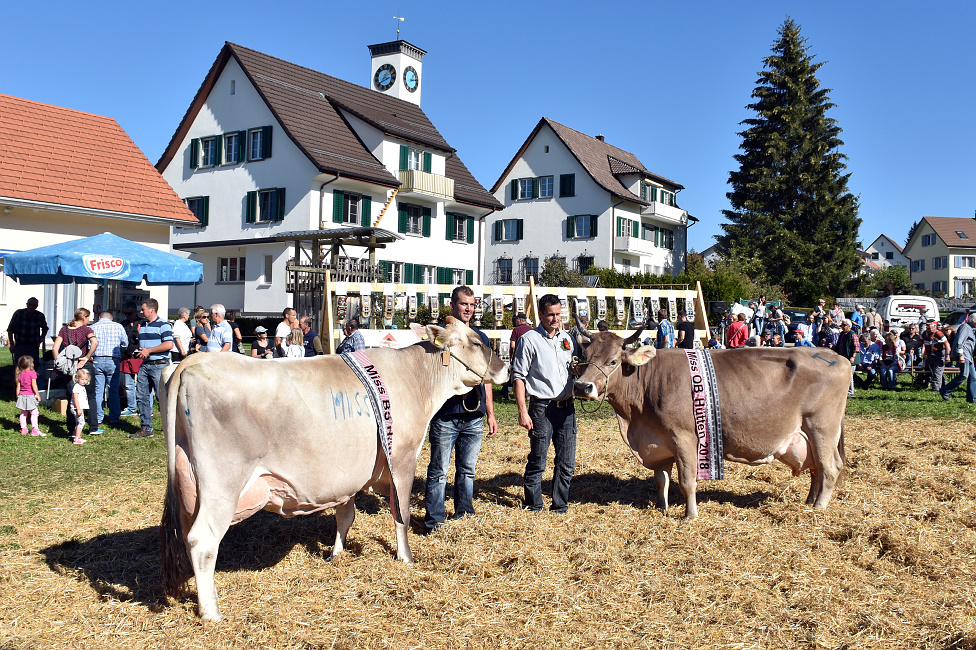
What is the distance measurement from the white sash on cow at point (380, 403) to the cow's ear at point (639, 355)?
7.34 ft

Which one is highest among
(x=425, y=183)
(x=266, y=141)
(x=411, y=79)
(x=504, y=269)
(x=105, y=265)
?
(x=411, y=79)

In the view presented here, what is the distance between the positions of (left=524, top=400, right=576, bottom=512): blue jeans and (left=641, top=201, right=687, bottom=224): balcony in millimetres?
39791

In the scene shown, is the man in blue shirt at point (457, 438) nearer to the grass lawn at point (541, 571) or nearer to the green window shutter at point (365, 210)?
the grass lawn at point (541, 571)

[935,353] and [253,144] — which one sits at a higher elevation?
[253,144]

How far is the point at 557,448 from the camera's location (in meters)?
6.43

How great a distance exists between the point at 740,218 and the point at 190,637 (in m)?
43.5

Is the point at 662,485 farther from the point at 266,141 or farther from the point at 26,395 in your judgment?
the point at 266,141

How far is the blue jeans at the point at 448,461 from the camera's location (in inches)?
231

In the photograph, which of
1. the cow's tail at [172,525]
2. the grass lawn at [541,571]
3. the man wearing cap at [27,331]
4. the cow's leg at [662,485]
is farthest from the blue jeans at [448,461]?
the man wearing cap at [27,331]

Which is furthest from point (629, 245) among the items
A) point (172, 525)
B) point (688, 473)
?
point (172, 525)

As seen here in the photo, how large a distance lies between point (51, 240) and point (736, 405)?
19072 millimetres

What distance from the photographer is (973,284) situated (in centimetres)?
6888

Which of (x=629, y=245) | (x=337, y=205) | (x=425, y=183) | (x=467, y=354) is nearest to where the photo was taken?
(x=467, y=354)

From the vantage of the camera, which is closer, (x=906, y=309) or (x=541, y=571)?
(x=541, y=571)
